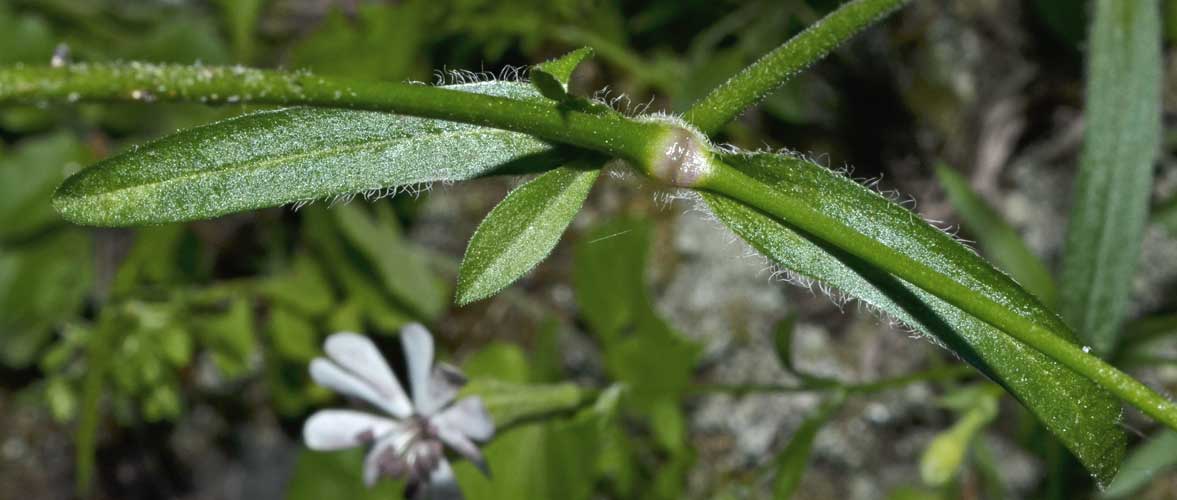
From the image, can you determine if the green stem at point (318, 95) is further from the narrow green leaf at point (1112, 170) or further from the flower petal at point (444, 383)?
the narrow green leaf at point (1112, 170)

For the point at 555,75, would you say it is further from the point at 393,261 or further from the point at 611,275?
the point at 393,261

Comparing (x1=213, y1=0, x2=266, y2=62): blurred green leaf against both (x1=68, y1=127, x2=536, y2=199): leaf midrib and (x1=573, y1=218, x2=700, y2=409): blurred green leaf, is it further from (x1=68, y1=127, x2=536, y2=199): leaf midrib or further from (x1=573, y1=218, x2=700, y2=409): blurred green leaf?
(x1=68, y1=127, x2=536, y2=199): leaf midrib

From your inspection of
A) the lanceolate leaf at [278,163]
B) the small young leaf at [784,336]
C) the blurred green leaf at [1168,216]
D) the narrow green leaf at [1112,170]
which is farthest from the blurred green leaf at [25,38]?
the blurred green leaf at [1168,216]

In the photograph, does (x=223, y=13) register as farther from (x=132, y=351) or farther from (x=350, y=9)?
(x=132, y=351)

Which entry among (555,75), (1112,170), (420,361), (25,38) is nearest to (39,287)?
(25,38)

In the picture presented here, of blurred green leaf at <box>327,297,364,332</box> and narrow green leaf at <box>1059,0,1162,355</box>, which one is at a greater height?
narrow green leaf at <box>1059,0,1162,355</box>

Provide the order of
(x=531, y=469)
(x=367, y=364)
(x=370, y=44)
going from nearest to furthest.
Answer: (x=367, y=364)
(x=531, y=469)
(x=370, y=44)

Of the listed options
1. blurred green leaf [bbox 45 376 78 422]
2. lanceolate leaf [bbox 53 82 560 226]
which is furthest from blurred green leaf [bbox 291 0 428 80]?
lanceolate leaf [bbox 53 82 560 226]
